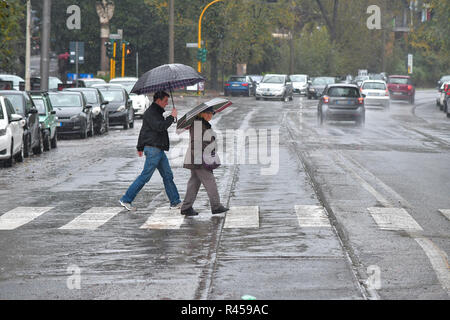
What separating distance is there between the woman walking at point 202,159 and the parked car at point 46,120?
12.7 meters

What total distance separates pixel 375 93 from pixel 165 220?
3969 centimetres

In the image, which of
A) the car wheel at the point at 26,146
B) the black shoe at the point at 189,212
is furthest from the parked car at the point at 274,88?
the black shoe at the point at 189,212

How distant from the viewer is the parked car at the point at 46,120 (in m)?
25.8

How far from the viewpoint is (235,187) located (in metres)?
17.1

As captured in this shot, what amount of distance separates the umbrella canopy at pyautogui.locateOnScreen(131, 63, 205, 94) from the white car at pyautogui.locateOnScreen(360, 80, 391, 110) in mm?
37892

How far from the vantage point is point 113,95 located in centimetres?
3738

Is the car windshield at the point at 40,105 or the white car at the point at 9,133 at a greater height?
the car windshield at the point at 40,105

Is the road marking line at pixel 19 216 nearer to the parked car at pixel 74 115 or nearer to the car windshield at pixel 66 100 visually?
the parked car at pixel 74 115

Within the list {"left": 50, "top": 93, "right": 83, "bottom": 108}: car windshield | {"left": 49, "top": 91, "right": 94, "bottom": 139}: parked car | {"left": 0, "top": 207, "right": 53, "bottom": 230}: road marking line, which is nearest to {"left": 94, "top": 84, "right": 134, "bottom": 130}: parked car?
{"left": 50, "top": 93, "right": 83, "bottom": 108}: car windshield

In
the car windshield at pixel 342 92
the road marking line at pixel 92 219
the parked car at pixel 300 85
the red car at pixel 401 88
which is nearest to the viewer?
the road marking line at pixel 92 219

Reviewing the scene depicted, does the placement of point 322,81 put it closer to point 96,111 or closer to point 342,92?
point 342,92
